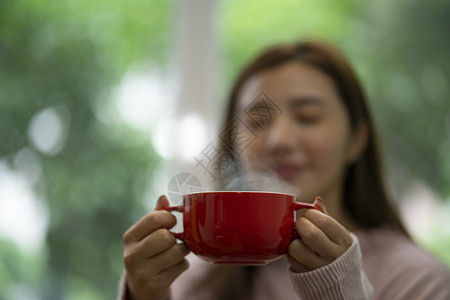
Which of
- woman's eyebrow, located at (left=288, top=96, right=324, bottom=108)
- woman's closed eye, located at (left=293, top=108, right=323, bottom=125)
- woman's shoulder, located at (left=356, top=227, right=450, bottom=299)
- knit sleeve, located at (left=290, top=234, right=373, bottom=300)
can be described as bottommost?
woman's shoulder, located at (left=356, top=227, right=450, bottom=299)

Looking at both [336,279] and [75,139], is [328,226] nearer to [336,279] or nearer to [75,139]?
[336,279]

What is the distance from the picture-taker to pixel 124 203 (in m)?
1.75

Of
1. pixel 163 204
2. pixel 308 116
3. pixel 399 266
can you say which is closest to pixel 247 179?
pixel 163 204

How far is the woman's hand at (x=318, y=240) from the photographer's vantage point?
0.62m

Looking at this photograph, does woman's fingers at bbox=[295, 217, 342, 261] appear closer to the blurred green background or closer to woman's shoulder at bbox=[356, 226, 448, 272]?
woman's shoulder at bbox=[356, 226, 448, 272]

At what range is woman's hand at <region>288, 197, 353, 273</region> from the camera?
0.62 m

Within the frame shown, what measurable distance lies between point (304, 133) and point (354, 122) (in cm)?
21

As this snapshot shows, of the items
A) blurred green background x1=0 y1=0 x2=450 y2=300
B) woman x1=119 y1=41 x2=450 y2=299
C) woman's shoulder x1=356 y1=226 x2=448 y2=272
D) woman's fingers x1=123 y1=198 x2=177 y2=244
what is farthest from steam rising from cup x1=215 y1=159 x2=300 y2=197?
blurred green background x1=0 y1=0 x2=450 y2=300

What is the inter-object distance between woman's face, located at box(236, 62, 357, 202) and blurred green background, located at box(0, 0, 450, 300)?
0.72m

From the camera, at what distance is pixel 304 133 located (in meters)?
1.08

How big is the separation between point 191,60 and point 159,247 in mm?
1286

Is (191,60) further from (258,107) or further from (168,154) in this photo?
(258,107)

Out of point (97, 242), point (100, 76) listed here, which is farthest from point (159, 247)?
point (100, 76)

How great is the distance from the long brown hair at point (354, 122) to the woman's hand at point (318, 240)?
58 centimetres
